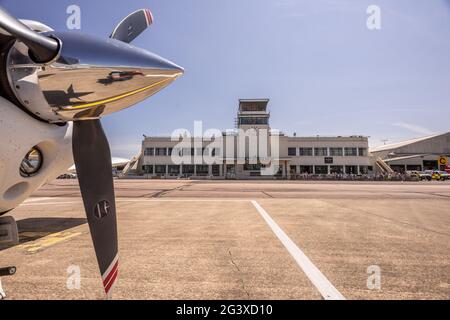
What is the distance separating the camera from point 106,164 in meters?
3.21

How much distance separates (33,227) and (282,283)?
319 inches

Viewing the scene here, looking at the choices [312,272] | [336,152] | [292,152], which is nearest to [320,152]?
[336,152]

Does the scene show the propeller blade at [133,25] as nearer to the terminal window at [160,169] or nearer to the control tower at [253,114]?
the control tower at [253,114]

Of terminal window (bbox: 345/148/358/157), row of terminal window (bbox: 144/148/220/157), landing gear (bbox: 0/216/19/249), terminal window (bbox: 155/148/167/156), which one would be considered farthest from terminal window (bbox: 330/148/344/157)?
landing gear (bbox: 0/216/19/249)

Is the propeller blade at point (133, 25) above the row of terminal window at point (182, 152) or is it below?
below

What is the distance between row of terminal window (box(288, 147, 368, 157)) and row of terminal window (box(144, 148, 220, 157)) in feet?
74.7

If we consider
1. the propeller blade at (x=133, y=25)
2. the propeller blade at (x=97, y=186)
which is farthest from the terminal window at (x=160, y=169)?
the propeller blade at (x=97, y=186)

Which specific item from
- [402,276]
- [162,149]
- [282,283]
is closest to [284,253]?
[282,283]

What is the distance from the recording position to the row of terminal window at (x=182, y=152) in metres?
72.0

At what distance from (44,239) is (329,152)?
75.5 m

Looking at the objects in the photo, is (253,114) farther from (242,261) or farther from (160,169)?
(242,261)

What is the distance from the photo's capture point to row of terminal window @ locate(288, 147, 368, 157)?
238 ft

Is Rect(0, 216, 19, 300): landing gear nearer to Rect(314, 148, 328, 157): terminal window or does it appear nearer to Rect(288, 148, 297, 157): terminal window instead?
Rect(288, 148, 297, 157): terminal window

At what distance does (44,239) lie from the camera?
21.0ft
